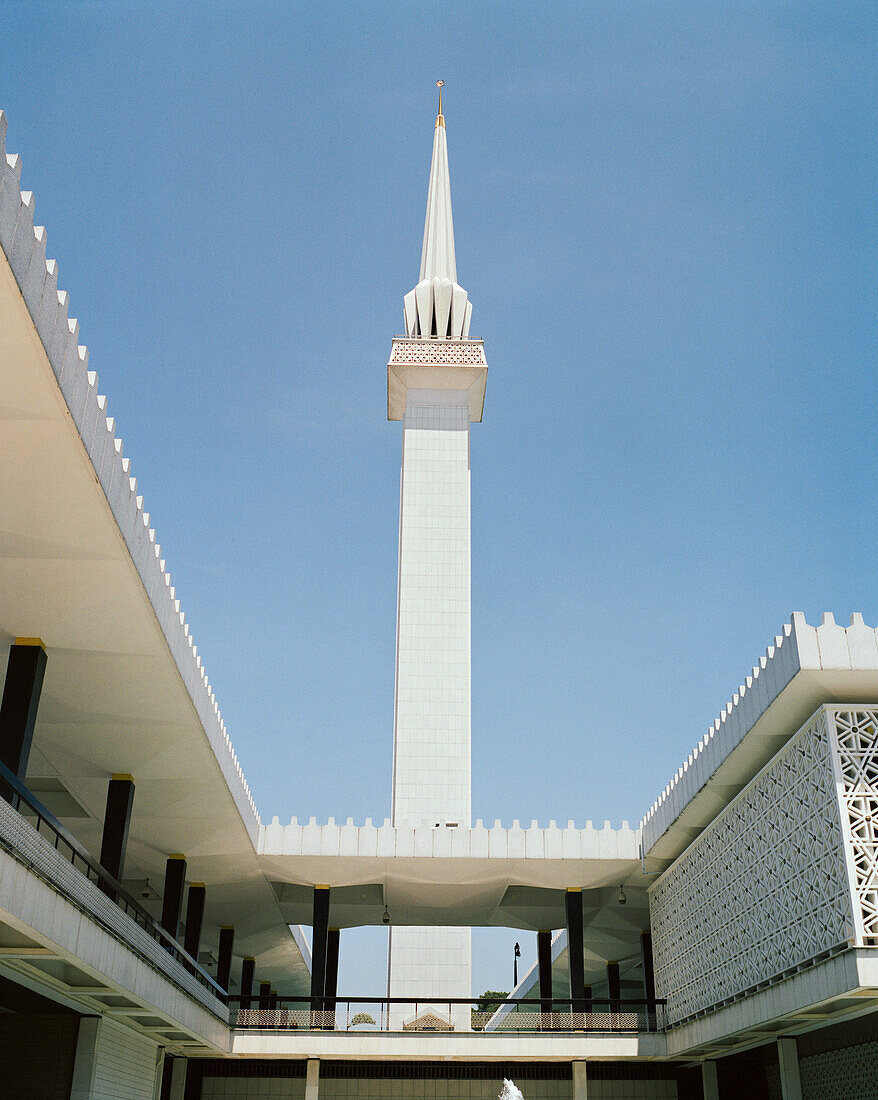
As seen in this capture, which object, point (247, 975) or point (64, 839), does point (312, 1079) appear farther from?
point (247, 975)

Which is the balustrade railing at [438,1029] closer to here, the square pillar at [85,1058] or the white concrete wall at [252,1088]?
the white concrete wall at [252,1088]

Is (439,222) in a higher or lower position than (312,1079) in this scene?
higher

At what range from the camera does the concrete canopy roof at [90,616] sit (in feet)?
28.6

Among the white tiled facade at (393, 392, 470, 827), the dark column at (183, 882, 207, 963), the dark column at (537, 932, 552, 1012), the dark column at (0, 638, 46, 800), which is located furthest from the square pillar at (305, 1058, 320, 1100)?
the dark column at (0, 638, 46, 800)

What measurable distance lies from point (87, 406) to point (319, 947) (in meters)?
13.9

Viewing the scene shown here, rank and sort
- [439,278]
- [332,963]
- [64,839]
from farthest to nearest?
[439,278]
[332,963]
[64,839]

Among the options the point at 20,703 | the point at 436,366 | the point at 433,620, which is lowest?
the point at 20,703

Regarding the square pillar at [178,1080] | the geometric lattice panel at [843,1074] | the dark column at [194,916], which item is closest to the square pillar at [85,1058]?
the dark column at [194,916]

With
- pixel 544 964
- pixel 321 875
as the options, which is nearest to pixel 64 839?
pixel 321 875

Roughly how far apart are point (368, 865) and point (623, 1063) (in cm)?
610

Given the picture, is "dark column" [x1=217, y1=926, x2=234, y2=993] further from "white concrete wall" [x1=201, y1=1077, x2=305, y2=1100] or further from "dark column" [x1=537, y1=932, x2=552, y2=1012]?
"dark column" [x1=537, y1=932, x2=552, y2=1012]

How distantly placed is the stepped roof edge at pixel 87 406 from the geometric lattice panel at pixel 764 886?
25.9 ft

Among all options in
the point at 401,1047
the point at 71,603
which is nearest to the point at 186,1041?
the point at 401,1047

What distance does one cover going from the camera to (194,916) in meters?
22.4
